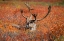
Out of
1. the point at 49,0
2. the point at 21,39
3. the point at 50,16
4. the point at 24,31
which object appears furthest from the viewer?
the point at 49,0

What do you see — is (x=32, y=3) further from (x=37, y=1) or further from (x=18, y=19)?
(x=18, y=19)

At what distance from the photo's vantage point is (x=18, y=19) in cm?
1688

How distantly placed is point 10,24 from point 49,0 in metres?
10.8

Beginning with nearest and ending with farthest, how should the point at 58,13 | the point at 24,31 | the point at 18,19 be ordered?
the point at 24,31 < the point at 18,19 < the point at 58,13

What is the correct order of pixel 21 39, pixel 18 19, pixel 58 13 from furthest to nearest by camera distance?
1. pixel 58 13
2. pixel 18 19
3. pixel 21 39

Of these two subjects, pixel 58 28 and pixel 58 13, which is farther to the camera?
pixel 58 13

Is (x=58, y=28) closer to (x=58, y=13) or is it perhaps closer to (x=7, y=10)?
(x=58, y=13)

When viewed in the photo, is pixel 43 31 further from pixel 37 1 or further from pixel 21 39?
pixel 37 1

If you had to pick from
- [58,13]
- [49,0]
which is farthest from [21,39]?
[49,0]

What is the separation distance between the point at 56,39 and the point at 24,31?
2.18m

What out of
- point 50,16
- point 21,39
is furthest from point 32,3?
point 21,39

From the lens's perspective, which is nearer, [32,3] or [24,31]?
[24,31]

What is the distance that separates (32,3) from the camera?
24281mm

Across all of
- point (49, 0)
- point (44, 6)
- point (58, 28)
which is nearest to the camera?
point (58, 28)
